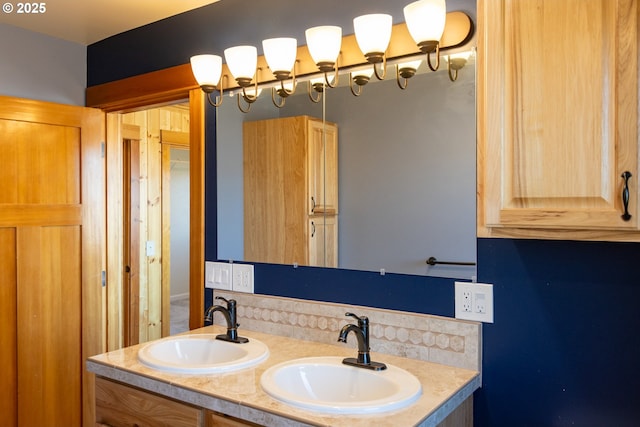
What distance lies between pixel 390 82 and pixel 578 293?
0.91m

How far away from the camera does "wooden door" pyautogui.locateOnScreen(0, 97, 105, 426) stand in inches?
96.0

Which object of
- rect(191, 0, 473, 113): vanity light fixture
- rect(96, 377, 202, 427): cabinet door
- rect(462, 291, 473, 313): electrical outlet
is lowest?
rect(96, 377, 202, 427): cabinet door

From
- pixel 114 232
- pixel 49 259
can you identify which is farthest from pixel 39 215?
pixel 114 232

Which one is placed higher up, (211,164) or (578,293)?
(211,164)

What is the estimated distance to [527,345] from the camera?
1.56 meters

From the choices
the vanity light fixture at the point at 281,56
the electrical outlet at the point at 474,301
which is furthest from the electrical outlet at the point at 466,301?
the vanity light fixture at the point at 281,56

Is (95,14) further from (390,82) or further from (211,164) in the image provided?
(390,82)

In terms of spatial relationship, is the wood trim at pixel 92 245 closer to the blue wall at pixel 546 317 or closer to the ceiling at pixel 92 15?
the ceiling at pixel 92 15

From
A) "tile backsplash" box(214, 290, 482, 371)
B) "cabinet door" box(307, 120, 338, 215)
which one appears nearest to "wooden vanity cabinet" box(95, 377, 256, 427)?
"tile backsplash" box(214, 290, 482, 371)

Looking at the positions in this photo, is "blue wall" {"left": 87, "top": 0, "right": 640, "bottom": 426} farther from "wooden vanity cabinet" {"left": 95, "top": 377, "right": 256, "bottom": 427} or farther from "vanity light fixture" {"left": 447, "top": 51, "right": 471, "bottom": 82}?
"wooden vanity cabinet" {"left": 95, "top": 377, "right": 256, "bottom": 427}

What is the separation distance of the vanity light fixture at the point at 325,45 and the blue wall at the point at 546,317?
0.12m

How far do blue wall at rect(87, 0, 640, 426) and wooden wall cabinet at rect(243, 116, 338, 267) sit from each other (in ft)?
0.56

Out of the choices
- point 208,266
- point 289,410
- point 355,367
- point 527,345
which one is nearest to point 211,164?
point 208,266

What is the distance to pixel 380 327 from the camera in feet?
5.95
